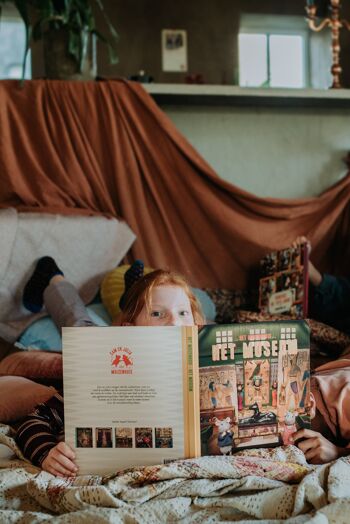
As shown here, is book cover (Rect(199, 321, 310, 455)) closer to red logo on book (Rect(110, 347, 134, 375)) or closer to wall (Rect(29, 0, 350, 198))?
red logo on book (Rect(110, 347, 134, 375))

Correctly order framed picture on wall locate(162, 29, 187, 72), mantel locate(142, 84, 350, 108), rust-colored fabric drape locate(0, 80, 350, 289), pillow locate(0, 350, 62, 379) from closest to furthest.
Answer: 1. pillow locate(0, 350, 62, 379)
2. rust-colored fabric drape locate(0, 80, 350, 289)
3. mantel locate(142, 84, 350, 108)
4. framed picture on wall locate(162, 29, 187, 72)

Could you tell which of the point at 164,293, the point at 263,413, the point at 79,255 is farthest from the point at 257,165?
the point at 263,413

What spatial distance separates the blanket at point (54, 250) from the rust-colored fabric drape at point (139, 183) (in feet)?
0.24

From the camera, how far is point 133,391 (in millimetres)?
903

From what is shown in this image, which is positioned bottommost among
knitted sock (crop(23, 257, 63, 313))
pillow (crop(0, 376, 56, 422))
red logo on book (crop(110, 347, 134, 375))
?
pillow (crop(0, 376, 56, 422))

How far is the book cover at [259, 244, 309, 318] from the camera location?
6.00ft

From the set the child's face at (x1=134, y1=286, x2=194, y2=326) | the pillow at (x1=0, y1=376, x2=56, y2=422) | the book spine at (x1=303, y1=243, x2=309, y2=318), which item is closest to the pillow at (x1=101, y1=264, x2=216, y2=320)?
the book spine at (x1=303, y1=243, x2=309, y2=318)

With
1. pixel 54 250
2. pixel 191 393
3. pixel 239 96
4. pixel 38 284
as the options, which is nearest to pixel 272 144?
pixel 239 96

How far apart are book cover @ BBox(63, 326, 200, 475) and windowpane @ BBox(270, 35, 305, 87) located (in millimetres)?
2284

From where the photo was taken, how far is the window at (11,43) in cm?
291

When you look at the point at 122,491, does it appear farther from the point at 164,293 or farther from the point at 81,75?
the point at 81,75

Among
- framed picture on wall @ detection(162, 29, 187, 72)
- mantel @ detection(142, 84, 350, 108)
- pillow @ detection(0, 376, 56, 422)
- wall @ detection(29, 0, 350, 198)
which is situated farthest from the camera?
framed picture on wall @ detection(162, 29, 187, 72)

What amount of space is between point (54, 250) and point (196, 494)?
1180 mm

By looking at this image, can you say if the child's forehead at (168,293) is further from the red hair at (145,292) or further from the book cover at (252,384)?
the book cover at (252,384)
